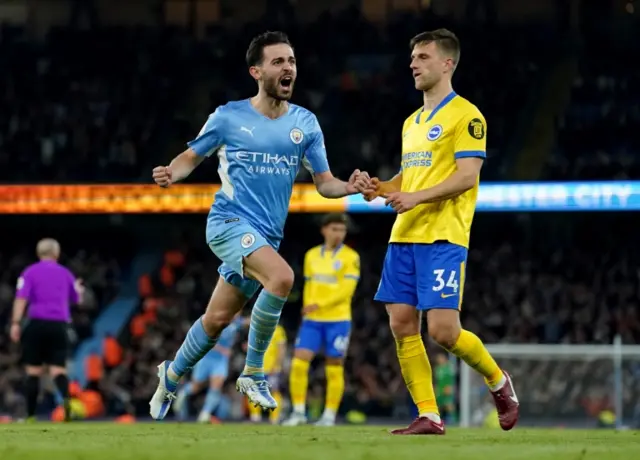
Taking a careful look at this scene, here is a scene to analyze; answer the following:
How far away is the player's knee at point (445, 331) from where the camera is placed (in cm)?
705

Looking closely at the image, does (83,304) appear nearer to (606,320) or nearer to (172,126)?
(172,126)

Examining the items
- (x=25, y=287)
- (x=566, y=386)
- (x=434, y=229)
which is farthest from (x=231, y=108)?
(x=566, y=386)

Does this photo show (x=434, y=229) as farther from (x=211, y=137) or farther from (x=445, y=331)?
(x=211, y=137)

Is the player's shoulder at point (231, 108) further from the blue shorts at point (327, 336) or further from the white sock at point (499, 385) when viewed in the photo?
the blue shorts at point (327, 336)

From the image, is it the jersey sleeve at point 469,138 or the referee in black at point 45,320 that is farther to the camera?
the referee in black at point 45,320

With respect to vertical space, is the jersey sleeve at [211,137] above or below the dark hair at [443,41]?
below

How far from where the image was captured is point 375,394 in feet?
63.5

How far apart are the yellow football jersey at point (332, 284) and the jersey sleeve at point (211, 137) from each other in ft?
16.8

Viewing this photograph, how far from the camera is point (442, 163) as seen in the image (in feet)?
23.9

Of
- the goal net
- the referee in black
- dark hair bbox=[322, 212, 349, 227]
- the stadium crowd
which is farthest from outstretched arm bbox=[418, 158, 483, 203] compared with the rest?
the stadium crowd

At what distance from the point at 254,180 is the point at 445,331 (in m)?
1.42

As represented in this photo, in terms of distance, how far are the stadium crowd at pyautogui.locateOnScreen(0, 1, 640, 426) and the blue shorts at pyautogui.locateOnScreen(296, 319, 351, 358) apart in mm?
6655

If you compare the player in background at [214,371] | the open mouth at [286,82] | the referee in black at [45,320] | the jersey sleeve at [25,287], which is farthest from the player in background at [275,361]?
the open mouth at [286,82]

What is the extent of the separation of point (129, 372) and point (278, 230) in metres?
12.9
